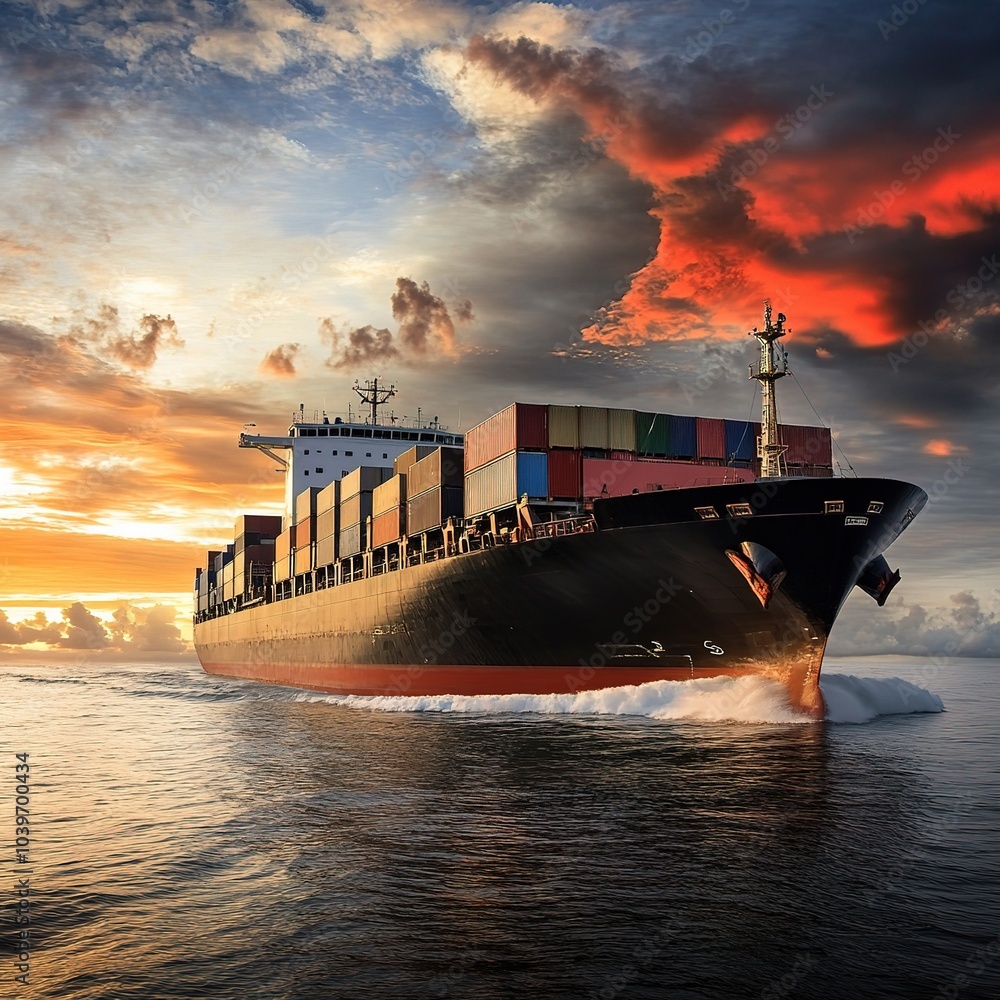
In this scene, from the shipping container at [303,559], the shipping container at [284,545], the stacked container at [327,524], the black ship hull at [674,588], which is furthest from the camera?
the shipping container at [284,545]

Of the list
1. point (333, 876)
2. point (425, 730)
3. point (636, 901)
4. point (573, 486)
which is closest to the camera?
point (636, 901)

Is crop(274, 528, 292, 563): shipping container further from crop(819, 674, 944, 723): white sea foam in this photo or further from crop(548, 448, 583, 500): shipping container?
crop(819, 674, 944, 723): white sea foam

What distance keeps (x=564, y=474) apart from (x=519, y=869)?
59.9 feet

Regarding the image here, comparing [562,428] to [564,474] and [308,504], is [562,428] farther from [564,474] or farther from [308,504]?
[308,504]

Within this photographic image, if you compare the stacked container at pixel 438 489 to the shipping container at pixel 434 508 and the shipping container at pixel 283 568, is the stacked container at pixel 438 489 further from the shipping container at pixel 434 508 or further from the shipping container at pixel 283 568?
the shipping container at pixel 283 568

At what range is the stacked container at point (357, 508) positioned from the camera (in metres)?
43.4

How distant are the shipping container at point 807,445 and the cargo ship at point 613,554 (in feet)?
0.19

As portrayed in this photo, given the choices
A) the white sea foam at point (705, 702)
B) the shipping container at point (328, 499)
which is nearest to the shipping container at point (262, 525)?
the shipping container at point (328, 499)

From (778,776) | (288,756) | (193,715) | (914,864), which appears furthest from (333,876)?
(193,715)

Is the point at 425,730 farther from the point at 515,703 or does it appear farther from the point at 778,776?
the point at 778,776

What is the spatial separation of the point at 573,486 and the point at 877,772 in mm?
13188

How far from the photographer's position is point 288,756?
846 inches

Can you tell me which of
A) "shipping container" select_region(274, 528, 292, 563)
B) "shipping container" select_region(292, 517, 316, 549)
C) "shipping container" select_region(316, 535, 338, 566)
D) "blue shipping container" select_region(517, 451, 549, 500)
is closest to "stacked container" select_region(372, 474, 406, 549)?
"shipping container" select_region(316, 535, 338, 566)

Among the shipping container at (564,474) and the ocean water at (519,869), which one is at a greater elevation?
the shipping container at (564,474)
